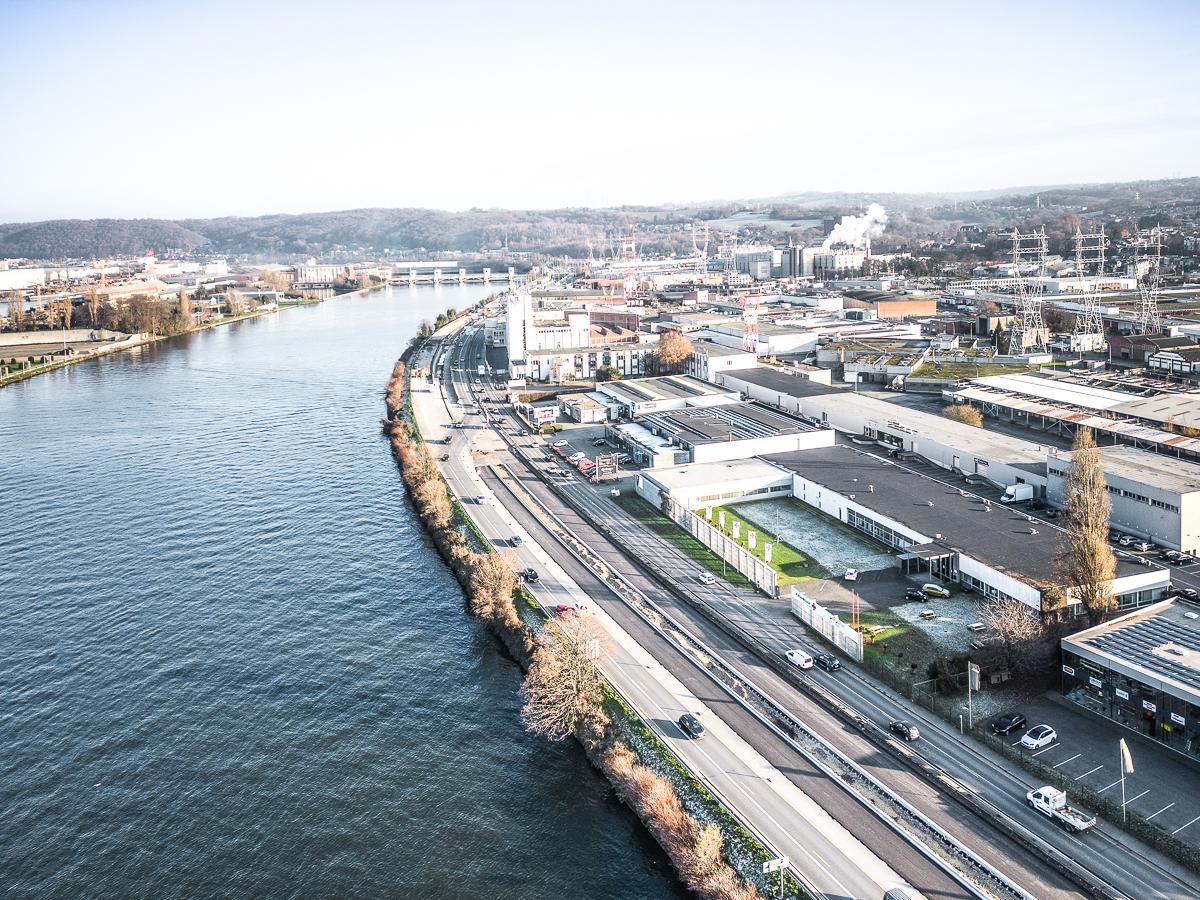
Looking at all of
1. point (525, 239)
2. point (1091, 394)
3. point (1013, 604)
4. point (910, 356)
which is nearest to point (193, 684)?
point (1013, 604)

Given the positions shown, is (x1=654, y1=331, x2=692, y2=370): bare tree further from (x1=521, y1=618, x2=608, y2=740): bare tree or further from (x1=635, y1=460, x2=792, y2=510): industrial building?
(x1=521, y1=618, x2=608, y2=740): bare tree

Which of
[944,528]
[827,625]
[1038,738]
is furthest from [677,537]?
[1038,738]

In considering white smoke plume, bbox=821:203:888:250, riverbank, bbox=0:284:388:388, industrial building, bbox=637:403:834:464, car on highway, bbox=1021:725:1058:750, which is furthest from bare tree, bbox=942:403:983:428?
white smoke plume, bbox=821:203:888:250

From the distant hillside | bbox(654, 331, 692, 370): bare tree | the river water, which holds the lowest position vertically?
the river water

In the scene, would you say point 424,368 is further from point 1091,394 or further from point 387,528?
point 1091,394

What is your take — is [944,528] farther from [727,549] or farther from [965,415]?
[965,415]

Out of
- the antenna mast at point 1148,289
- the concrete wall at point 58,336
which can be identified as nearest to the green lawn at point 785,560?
the antenna mast at point 1148,289

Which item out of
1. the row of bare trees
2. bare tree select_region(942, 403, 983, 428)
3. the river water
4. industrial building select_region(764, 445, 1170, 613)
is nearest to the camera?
the row of bare trees
